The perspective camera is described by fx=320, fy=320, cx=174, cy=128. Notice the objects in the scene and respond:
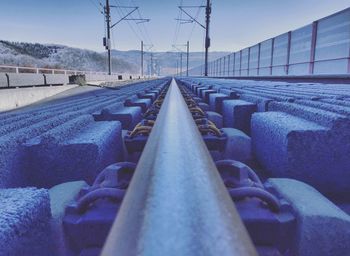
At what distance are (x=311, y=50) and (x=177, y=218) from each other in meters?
21.6

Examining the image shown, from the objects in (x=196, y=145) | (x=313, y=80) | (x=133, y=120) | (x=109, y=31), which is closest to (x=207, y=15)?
(x=109, y=31)

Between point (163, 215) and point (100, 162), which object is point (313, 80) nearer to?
point (100, 162)

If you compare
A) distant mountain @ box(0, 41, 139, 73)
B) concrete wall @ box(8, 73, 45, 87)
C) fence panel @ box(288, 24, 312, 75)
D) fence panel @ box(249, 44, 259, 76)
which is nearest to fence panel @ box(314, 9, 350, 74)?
fence panel @ box(288, 24, 312, 75)

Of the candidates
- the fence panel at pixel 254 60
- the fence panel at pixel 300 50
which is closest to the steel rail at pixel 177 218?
the fence panel at pixel 300 50

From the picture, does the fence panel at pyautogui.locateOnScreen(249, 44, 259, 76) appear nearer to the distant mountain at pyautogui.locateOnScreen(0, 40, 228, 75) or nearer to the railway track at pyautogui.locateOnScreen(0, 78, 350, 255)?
the railway track at pyautogui.locateOnScreen(0, 78, 350, 255)

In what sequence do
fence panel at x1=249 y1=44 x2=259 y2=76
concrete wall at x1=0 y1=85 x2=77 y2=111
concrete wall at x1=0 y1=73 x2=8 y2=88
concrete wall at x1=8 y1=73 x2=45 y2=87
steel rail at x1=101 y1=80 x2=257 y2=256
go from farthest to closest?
fence panel at x1=249 y1=44 x2=259 y2=76
concrete wall at x1=8 y1=73 x2=45 y2=87
concrete wall at x1=0 y1=73 x2=8 y2=88
concrete wall at x1=0 y1=85 x2=77 y2=111
steel rail at x1=101 y1=80 x2=257 y2=256

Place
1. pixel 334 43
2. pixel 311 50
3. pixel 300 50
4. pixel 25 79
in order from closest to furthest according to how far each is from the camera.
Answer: pixel 25 79 < pixel 334 43 < pixel 311 50 < pixel 300 50

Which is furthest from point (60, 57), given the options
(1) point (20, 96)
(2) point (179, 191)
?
(2) point (179, 191)

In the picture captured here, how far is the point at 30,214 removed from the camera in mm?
867

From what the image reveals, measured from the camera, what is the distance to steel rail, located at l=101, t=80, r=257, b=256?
50 cm

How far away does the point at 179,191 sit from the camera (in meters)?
0.67

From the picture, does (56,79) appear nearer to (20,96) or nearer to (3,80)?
(3,80)

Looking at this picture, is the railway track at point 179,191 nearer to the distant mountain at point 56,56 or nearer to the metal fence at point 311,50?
the metal fence at point 311,50

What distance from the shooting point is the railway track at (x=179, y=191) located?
570mm
